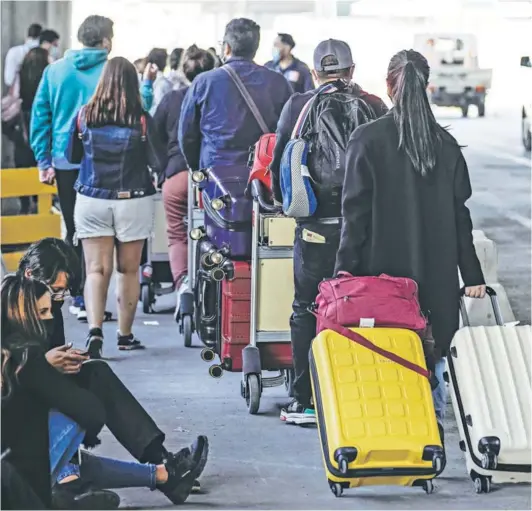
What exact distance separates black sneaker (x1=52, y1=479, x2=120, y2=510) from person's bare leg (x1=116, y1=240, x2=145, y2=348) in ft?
8.49

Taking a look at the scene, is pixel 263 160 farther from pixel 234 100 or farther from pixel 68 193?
pixel 68 193

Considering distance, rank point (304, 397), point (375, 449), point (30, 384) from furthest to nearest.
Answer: point (304, 397) < point (375, 449) < point (30, 384)

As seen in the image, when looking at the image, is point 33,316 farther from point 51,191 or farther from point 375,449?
point 51,191

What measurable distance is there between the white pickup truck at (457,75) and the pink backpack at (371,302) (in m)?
20.4

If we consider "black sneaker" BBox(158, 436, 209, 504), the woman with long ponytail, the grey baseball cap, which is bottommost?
"black sneaker" BBox(158, 436, 209, 504)

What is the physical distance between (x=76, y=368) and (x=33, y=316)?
0.26 metres

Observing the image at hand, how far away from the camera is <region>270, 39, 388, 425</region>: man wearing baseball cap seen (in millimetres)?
5793

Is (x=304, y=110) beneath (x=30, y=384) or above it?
above

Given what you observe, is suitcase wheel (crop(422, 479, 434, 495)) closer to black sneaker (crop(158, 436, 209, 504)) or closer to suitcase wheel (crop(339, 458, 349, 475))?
suitcase wheel (crop(339, 458, 349, 475))

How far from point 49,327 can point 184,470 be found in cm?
87

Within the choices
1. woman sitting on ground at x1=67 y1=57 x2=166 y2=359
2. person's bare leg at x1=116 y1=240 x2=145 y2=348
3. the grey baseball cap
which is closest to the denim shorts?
woman sitting on ground at x1=67 y1=57 x2=166 y2=359

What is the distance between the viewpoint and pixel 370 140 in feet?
17.3

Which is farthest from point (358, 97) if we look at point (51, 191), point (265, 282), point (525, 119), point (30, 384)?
point (525, 119)

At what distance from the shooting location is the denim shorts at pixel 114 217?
7.08m
